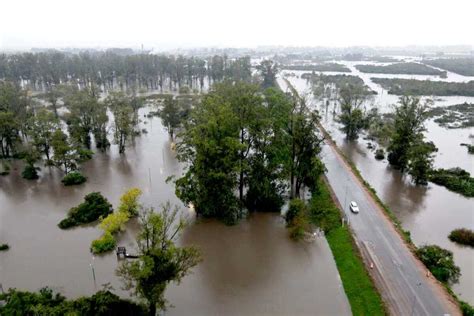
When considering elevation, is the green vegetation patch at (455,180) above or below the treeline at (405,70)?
below

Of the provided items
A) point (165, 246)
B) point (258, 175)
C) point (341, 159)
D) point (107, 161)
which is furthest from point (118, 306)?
point (341, 159)

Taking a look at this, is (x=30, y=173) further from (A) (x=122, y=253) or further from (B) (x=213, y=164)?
(B) (x=213, y=164)

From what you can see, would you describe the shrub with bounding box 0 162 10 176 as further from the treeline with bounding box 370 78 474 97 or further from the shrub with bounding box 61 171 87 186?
the treeline with bounding box 370 78 474 97

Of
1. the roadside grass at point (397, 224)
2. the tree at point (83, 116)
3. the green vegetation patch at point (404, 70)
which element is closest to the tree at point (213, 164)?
the roadside grass at point (397, 224)

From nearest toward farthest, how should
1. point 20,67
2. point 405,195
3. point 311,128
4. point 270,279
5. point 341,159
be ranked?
point 270,279, point 311,128, point 405,195, point 341,159, point 20,67

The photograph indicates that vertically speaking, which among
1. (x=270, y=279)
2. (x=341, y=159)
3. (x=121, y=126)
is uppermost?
(x=121, y=126)

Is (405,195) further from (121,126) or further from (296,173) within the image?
(121,126)

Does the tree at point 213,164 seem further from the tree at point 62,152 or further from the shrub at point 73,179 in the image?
the tree at point 62,152
